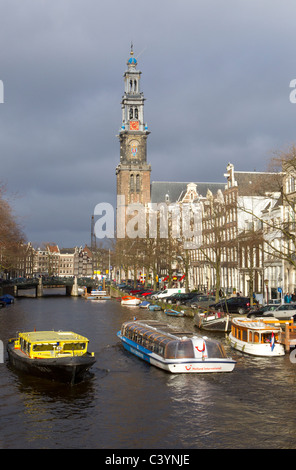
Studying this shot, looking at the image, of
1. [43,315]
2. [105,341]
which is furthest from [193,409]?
[43,315]

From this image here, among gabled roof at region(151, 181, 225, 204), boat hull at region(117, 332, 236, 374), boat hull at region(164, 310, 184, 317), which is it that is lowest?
boat hull at region(117, 332, 236, 374)

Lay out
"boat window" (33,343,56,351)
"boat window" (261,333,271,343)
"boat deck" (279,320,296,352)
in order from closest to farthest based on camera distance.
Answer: "boat window" (33,343,56,351), "boat window" (261,333,271,343), "boat deck" (279,320,296,352)

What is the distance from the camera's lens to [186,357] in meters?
33.6

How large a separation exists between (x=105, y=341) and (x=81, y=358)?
1762 cm

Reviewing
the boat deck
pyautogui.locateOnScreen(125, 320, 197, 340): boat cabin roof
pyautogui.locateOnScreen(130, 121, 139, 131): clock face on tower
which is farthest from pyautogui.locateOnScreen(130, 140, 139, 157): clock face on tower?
the boat deck

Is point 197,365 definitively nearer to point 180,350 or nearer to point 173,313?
point 180,350

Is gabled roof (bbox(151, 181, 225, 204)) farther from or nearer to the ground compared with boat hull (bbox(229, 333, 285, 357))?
farther from the ground

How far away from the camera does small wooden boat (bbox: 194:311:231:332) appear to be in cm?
5162

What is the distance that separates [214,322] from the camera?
52219 millimetres

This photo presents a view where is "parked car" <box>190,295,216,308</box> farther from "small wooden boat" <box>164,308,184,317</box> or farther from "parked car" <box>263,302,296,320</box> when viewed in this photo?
"parked car" <box>263,302,296,320</box>

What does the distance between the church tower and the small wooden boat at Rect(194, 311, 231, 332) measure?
122611 mm

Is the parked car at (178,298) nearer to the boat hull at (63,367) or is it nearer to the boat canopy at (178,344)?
the boat canopy at (178,344)

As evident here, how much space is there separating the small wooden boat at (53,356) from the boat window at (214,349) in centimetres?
703
